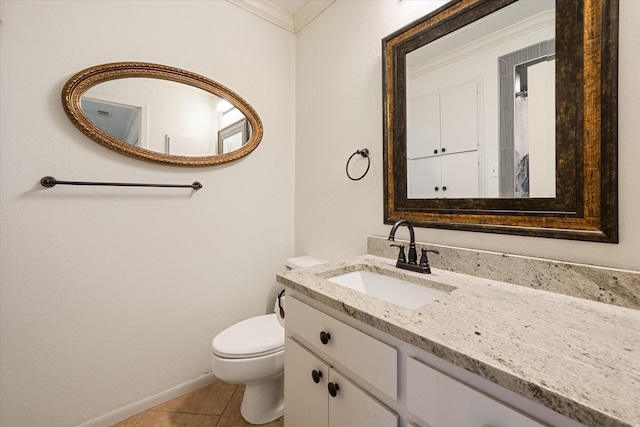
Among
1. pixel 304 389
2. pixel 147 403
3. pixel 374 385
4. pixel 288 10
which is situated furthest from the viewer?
pixel 288 10

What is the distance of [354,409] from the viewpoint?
2.46ft

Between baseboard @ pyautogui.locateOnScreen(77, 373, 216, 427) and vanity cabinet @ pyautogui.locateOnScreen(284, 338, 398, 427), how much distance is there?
34.2 inches

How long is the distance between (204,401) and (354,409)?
121cm

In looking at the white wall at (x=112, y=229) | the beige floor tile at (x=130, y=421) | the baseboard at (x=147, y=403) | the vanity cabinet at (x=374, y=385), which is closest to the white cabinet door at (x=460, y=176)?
the vanity cabinet at (x=374, y=385)

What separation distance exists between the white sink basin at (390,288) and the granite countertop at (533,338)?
0.32 feet

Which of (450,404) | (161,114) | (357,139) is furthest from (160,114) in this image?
(450,404)

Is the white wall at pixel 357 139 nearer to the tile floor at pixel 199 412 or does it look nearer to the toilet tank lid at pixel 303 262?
the toilet tank lid at pixel 303 262

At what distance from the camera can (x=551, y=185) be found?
888 mm

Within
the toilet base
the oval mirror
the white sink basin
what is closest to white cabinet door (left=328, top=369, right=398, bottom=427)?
the white sink basin

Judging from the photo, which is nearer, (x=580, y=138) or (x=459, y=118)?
(x=580, y=138)

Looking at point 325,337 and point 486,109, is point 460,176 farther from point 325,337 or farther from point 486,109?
point 325,337

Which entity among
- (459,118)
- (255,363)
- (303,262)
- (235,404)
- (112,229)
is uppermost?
(459,118)

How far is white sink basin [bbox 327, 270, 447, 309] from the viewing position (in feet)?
3.31

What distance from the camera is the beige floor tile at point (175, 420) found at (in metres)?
1.37
